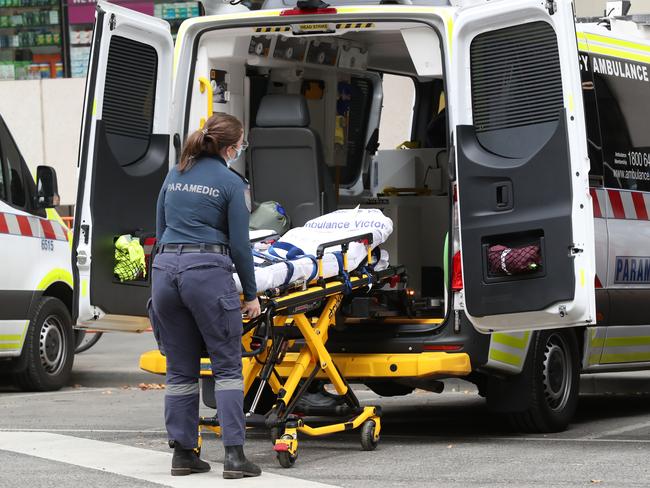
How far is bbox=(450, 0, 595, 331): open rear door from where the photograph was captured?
7.70 meters

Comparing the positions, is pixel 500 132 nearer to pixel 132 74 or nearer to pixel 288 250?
pixel 288 250

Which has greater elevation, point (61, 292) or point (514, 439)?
point (61, 292)

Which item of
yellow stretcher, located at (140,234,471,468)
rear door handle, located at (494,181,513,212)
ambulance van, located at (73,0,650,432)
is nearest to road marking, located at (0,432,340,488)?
yellow stretcher, located at (140,234,471,468)

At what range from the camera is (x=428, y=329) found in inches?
330

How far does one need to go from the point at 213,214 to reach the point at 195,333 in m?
0.58

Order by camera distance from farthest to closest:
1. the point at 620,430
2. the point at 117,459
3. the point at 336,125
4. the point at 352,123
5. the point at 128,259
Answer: the point at 352,123
the point at 336,125
the point at 620,430
the point at 128,259
the point at 117,459

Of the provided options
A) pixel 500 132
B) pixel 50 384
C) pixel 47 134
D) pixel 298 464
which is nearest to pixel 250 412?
pixel 298 464

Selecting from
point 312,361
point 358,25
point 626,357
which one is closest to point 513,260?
point 312,361

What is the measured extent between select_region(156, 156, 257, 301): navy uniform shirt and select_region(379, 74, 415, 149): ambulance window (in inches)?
162

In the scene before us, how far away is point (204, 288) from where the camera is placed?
7.16 metres

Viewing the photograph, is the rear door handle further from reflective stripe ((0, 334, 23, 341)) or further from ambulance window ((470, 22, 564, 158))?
reflective stripe ((0, 334, 23, 341))

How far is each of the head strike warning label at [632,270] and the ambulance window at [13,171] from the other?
4.80 meters

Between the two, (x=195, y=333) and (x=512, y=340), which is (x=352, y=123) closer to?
(x=512, y=340)

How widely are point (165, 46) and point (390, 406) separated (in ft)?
11.3
